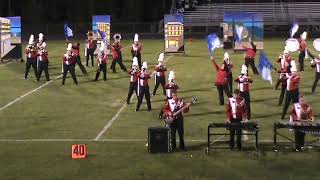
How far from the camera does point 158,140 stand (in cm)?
1630

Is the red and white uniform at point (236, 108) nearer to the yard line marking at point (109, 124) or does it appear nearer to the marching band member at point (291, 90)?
the yard line marking at point (109, 124)

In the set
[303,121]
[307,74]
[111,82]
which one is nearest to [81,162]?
[303,121]

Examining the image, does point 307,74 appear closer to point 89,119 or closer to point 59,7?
point 89,119

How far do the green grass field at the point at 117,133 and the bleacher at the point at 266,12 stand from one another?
Answer: 27208 millimetres

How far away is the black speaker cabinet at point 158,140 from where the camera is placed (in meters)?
16.0

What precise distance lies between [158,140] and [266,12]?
48.1m

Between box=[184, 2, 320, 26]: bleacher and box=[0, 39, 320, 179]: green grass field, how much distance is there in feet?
89.3

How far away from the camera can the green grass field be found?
1485cm

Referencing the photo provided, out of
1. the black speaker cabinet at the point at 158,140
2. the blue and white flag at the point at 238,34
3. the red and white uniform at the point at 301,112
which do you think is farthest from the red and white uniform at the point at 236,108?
the blue and white flag at the point at 238,34

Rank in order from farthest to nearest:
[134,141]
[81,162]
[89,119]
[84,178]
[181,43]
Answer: [181,43] < [89,119] < [134,141] < [81,162] < [84,178]

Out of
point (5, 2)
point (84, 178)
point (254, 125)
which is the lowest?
point (84, 178)

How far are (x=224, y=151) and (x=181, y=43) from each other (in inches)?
951

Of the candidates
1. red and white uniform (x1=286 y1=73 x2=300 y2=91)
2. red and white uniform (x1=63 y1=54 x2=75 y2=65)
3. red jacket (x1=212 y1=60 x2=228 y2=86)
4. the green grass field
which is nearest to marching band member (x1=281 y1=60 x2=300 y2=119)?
red and white uniform (x1=286 y1=73 x2=300 y2=91)

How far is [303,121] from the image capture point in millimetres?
16188
